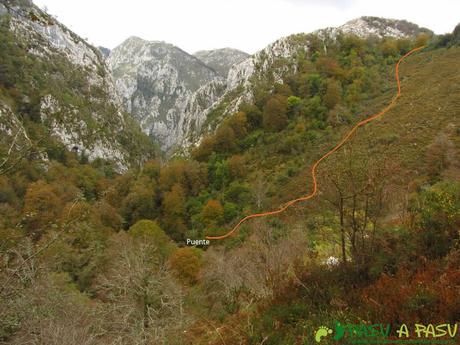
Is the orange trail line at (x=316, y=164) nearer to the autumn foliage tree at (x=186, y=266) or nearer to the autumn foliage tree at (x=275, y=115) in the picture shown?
the autumn foliage tree at (x=186, y=266)

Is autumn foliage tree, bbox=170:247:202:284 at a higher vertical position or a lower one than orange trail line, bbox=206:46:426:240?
lower

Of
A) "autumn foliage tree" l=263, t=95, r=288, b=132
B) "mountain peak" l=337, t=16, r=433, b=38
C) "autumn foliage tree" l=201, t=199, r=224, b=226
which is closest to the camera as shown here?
"autumn foliage tree" l=201, t=199, r=224, b=226

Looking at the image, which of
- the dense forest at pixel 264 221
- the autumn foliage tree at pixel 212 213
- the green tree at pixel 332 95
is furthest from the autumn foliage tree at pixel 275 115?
the autumn foliage tree at pixel 212 213

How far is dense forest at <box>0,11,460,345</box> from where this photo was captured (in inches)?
183

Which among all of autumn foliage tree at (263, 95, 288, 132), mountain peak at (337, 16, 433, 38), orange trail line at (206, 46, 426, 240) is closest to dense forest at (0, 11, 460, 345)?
autumn foliage tree at (263, 95, 288, 132)

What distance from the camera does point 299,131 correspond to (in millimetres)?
43562

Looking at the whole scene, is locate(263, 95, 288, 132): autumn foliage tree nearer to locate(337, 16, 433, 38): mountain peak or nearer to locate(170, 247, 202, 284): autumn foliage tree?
locate(170, 247, 202, 284): autumn foliage tree

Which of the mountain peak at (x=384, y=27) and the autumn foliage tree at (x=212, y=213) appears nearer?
the autumn foliage tree at (x=212, y=213)

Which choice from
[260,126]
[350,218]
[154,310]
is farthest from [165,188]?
[350,218]

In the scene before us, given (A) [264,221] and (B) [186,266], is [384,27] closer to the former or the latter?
(A) [264,221]

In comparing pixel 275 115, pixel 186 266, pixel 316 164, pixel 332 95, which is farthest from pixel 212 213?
pixel 332 95

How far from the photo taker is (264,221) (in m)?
21.4

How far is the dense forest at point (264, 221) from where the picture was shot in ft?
15.2

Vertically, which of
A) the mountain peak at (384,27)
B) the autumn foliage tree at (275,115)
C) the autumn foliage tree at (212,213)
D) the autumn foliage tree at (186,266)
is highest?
the mountain peak at (384,27)
